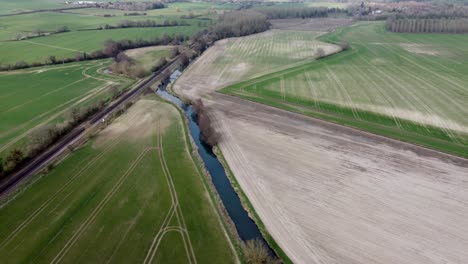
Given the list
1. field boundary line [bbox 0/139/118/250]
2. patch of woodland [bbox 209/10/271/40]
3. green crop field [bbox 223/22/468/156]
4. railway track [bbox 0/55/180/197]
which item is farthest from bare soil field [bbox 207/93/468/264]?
patch of woodland [bbox 209/10/271/40]

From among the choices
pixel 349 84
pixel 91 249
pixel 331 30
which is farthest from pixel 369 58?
pixel 91 249

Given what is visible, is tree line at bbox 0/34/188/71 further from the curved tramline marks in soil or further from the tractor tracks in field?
the tractor tracks in field

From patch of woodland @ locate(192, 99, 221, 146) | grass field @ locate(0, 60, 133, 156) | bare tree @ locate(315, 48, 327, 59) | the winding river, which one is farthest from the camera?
bare tree @ locate(315, 48, 327, 59)

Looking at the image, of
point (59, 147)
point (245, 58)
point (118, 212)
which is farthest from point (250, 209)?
point (245, 58)

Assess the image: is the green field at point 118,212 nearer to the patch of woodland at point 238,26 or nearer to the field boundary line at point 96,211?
the field boundary line at point 96,211

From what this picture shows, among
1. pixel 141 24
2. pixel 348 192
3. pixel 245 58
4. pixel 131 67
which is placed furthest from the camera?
pixel 141 24

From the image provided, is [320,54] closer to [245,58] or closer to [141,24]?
[245,58]

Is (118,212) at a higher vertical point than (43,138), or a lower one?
lower
